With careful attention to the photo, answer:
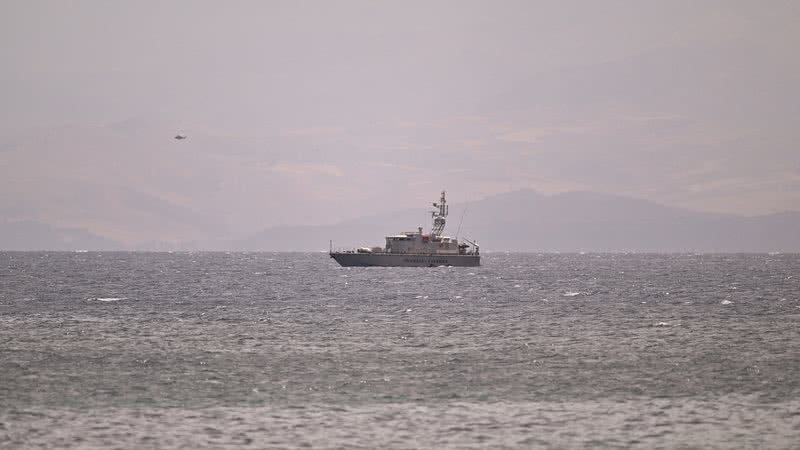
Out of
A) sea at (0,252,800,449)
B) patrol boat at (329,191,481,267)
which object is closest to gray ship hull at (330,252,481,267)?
patrol boat at (329,191,481,267)

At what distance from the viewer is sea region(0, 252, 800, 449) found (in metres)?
28.2

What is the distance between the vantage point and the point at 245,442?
26.9 metres

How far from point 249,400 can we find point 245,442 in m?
6.52

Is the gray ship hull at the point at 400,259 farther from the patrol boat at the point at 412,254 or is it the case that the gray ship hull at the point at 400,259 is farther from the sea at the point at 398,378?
the sea at the point at 398,378

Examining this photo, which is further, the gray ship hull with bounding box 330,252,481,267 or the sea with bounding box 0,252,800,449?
the gray ship hull with bounding box 330,252,481,267

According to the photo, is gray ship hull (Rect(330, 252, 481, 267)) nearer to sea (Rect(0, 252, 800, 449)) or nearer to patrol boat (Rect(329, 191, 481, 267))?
patrol boat (Rect(329, 191, 481, 267))

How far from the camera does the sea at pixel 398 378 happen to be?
2819 centimetres

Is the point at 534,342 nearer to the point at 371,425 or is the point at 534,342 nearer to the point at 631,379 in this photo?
the point at 631,379

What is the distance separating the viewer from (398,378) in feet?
127

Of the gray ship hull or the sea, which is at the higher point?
the gray ship hull

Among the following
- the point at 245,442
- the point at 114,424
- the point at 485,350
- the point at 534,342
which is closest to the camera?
the point at 245,442

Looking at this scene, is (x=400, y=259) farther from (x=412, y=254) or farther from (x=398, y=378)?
(x=398, y=378)

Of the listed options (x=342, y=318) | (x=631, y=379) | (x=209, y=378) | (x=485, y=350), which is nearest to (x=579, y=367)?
(x=631, y=379)

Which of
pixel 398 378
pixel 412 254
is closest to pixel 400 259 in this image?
pixel 412 254
